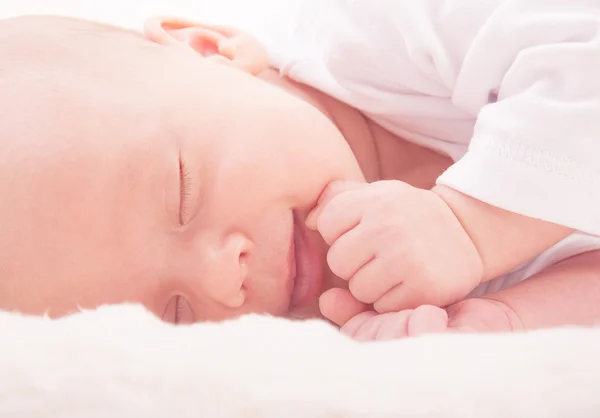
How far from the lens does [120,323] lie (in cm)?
52

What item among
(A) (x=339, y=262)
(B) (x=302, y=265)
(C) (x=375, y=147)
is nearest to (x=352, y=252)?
(A) (x=339, y=262)

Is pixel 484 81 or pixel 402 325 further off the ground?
pixel 484 81

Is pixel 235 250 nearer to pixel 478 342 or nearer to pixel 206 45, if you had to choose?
pixel 478 342

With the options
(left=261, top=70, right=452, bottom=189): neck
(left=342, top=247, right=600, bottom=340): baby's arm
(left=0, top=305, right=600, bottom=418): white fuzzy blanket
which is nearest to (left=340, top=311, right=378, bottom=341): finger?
(left=342, top=247, right=600, bottom=340): baby's arm

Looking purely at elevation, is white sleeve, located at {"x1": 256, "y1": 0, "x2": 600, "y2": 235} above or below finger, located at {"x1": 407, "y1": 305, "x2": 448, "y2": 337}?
above

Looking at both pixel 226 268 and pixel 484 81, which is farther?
pixel 484 81

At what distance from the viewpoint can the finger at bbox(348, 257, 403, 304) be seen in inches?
29.6

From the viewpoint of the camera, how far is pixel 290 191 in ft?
2.73

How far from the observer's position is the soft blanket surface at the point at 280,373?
423 millimetres

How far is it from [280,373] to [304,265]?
1.37 ft

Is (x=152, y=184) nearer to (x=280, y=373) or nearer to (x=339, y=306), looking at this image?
(x=339, y=306)

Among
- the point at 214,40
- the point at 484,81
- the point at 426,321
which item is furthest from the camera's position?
the point at 214,40

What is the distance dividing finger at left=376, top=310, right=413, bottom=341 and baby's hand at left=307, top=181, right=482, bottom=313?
4 centimetres

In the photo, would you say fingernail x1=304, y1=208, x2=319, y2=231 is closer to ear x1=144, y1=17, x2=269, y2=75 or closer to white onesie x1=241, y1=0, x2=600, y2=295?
white onesie x1=241, y1=0, x2=600, y2=295
